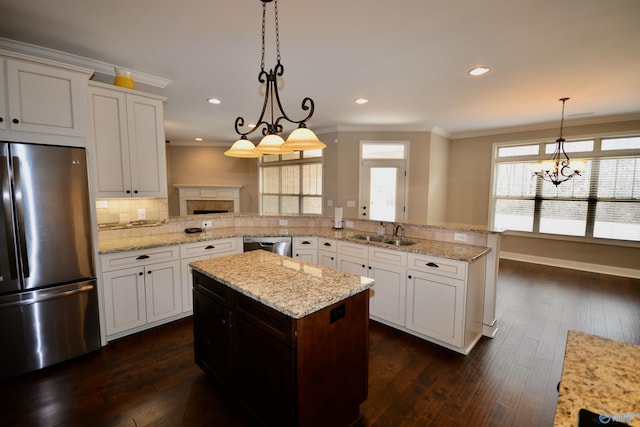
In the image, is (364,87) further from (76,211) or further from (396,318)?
(76,211)

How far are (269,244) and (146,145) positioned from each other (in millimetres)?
1760

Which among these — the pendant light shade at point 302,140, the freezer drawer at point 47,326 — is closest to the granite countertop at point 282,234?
the freezer drawer at point 47,326

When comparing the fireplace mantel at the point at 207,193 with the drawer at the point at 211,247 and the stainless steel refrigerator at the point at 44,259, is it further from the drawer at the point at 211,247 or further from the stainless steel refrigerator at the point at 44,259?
the stainless steel refrigerator at the point at 44,259

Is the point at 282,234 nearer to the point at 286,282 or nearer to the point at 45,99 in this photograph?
the point at 286,282

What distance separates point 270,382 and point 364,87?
10.6 ft

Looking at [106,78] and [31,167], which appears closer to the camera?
[31,167]

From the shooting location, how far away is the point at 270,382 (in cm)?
157

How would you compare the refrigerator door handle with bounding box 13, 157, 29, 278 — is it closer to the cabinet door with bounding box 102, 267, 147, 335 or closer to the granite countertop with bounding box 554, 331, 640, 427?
the cabinet door with bounding box 102, 267, 147, 335

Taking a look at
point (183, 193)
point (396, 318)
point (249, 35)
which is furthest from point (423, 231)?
point (183, 193)

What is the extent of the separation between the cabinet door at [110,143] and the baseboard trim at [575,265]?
6.87m

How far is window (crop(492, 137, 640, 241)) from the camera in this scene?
4746mm

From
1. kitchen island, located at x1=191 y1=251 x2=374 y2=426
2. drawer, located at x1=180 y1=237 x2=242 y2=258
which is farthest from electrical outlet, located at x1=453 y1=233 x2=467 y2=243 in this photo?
drawer, located at x1=180 y1=237 x2=242 y2=258

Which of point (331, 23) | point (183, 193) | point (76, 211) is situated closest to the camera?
point (331, 23)

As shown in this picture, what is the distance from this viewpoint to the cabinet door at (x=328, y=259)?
11.5ft
